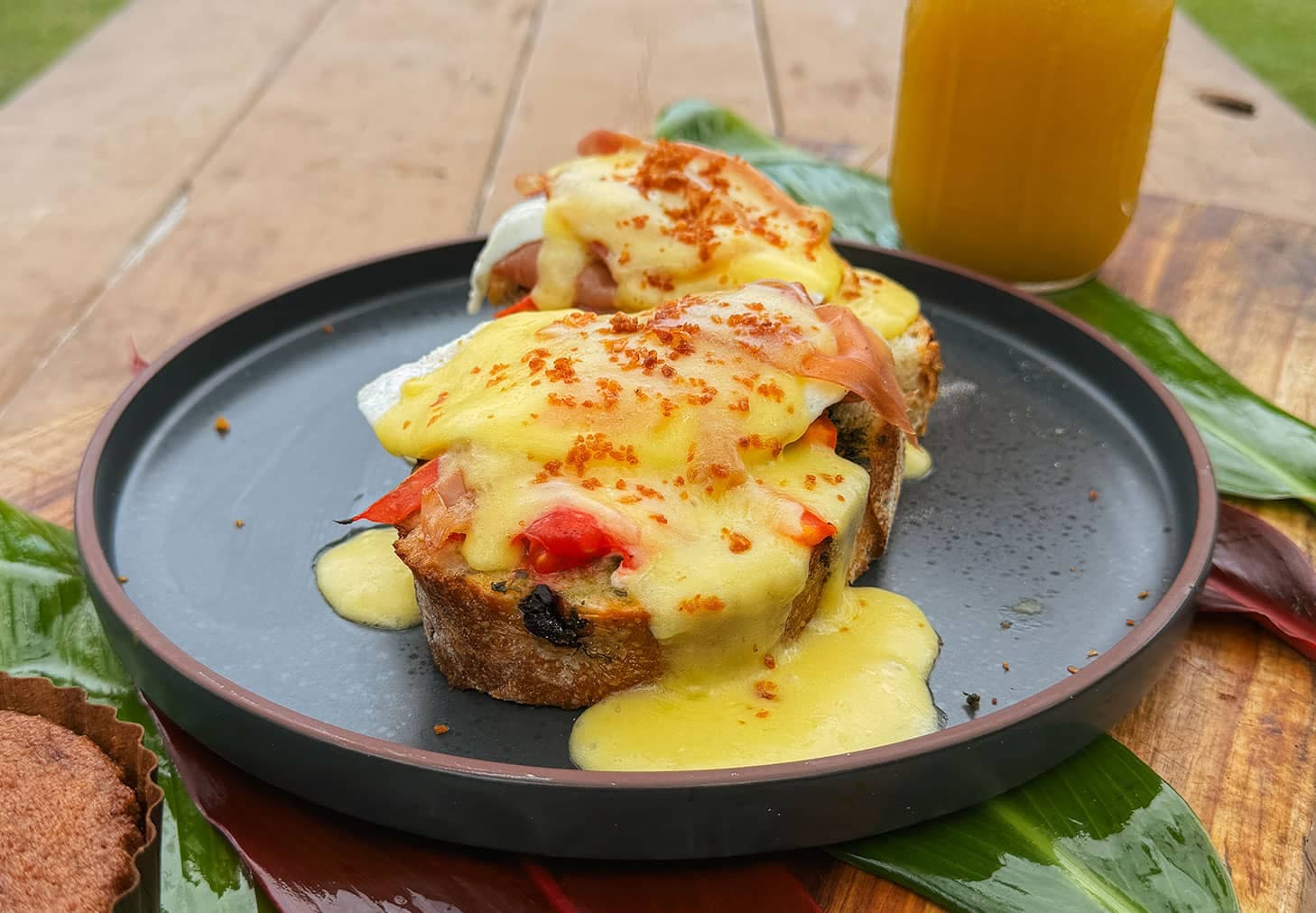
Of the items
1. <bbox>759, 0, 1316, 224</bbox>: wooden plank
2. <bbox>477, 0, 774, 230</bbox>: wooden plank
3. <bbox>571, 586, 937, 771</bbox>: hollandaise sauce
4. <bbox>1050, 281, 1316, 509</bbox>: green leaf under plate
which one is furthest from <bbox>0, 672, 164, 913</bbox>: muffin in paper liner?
<bbox>759, 0, 1316, 224</bbox>: wooden plank

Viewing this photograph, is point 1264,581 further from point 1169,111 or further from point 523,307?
point 1169,111

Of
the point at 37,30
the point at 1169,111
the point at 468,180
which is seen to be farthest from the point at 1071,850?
the point at 37,30

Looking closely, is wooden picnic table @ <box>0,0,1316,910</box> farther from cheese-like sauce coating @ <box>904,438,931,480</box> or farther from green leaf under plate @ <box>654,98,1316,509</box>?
cheese-like sauce coating @ <box>904,438,931,480</box>

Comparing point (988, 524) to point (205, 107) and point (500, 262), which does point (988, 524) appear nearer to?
point (500, 262)

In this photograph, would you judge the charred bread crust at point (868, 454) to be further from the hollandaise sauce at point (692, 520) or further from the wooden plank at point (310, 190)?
the wooden plank at point (310, 190)

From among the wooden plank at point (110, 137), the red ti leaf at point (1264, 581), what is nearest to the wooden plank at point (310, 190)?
the wooden plank at point (110, 137)

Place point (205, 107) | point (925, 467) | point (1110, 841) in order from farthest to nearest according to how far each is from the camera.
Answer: point (205, 107) < point (925, 467) < point (1110, 841)

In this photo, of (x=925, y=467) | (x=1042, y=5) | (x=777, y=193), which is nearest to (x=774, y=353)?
(x=925, y=467)
